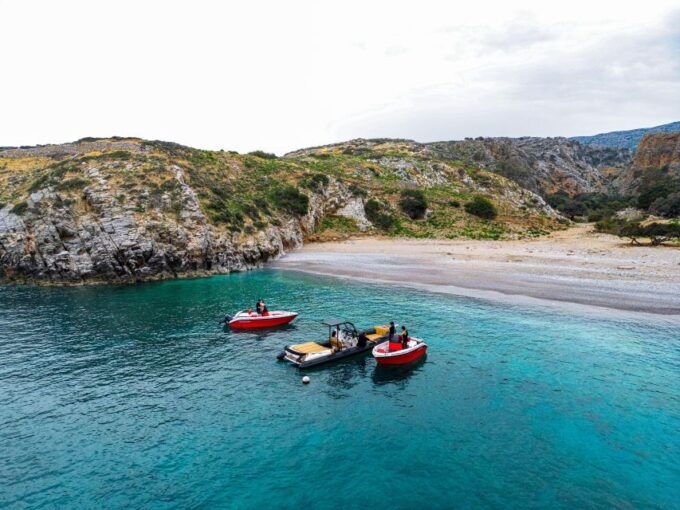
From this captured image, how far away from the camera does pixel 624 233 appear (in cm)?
7788

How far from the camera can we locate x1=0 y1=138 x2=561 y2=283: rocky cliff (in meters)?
58.0

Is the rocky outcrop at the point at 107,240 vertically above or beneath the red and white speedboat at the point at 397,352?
above

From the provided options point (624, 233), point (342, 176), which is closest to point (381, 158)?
point (342, 176)

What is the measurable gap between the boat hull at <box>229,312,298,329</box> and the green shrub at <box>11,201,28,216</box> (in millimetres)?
44550

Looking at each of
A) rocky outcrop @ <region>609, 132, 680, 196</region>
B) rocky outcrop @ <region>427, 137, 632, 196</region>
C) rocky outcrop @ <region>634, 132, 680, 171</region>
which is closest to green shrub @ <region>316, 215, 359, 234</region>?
rocky outcrop @ <region>427, 137, 632, 196</region>

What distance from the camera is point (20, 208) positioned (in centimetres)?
6103

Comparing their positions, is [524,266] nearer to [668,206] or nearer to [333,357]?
[333,357]

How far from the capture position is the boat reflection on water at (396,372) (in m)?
27.1

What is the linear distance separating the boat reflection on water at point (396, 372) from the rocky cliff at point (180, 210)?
4052 cm

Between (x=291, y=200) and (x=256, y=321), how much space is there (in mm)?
51166

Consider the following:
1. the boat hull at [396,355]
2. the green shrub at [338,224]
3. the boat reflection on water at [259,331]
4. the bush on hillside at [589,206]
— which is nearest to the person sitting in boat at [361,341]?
the boat hull at [396,355]

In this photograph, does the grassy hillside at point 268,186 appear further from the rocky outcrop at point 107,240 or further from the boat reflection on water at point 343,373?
the boat reflection on water at point 343,373

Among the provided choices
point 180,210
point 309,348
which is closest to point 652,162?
point 180,210

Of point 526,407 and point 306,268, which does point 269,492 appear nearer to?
point 526,407
